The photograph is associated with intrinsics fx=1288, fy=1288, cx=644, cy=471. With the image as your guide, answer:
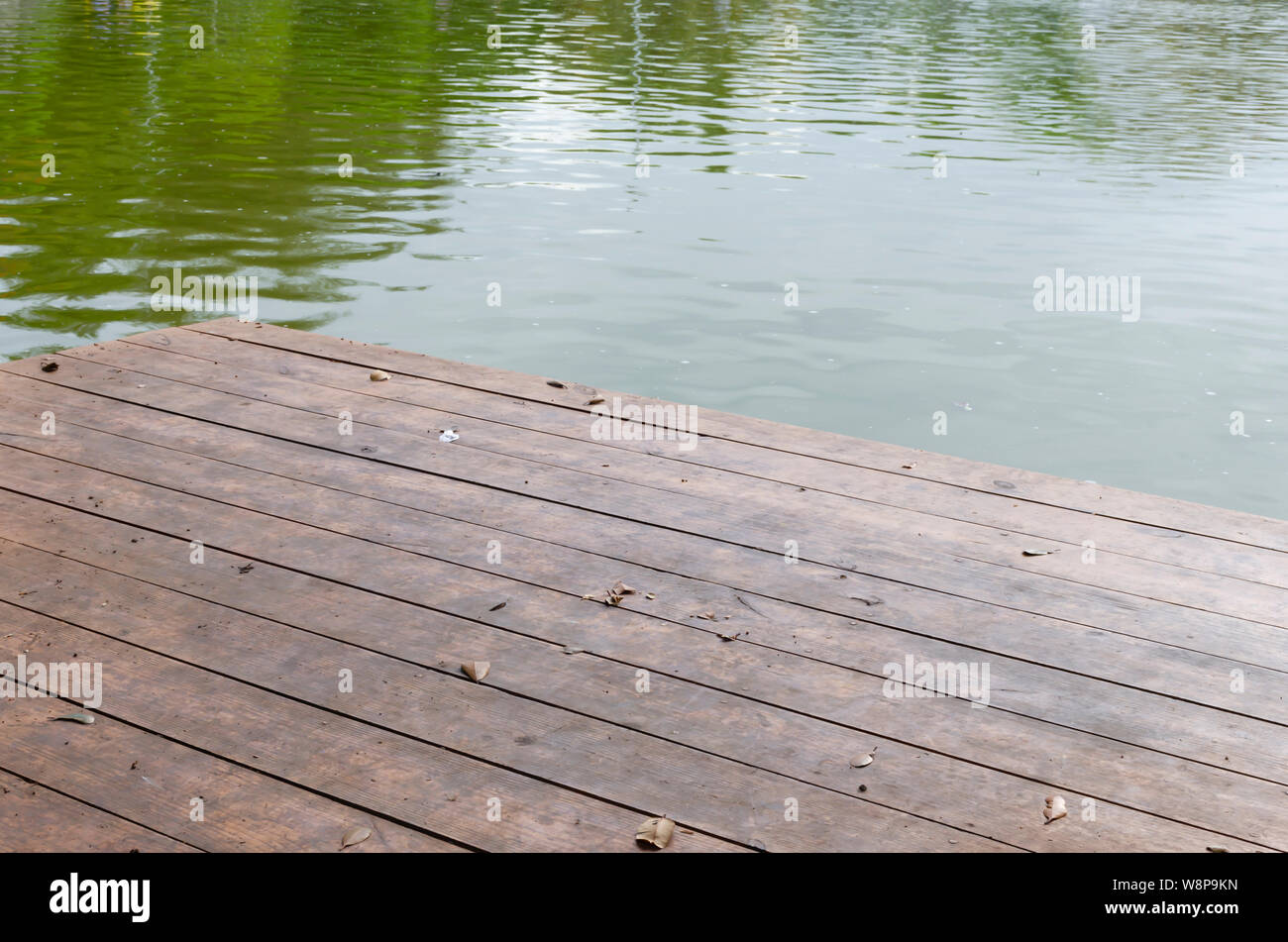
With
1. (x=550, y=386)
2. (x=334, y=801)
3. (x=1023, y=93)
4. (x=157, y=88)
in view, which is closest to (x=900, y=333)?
(x=550, y=386)

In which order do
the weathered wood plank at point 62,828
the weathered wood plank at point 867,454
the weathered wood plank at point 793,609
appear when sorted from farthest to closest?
the weathered wood plank at point 867,454 → the weathered wood plank at point 793,609 → the weathered wood plank at point 62,828

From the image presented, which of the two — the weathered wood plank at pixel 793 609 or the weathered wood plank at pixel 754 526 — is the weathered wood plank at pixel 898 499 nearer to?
the weathered wood plank at pixel 754 526

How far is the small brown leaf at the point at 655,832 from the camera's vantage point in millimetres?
2523

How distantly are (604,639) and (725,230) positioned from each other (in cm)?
774

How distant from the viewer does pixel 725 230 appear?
10602 millimetres

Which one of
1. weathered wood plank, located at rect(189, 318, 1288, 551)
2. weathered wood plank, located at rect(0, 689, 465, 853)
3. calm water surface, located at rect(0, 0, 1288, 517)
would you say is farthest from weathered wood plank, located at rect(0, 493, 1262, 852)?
calm water surface, located at rect(0, 0, 1288, 517)

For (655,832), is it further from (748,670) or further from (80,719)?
(80,719)

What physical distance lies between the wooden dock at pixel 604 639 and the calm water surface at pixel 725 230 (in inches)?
96.0

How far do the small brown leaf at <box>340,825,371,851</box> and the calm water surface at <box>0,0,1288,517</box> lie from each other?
448cm

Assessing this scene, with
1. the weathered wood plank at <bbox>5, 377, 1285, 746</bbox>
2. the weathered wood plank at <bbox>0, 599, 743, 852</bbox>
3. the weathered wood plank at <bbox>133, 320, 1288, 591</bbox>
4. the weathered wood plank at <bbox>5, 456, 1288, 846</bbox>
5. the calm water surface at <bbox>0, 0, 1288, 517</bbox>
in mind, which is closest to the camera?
the weathered wood plank at <bbox>0, 599, 743, 852</bbox>

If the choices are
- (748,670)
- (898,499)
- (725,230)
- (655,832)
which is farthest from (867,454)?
(725,230)

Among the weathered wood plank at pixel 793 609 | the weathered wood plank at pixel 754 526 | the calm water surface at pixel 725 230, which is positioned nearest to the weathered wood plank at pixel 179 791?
the weathered wood plank at pixel 793 609

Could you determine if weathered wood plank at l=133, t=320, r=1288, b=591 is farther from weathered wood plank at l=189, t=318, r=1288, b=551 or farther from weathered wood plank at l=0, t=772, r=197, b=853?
weathered wood plank at l=0, t=772, r=197, b=853

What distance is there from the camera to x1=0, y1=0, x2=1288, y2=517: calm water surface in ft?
23.7
